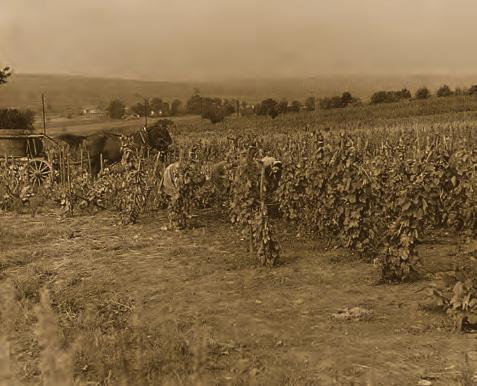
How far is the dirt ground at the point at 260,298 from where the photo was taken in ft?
13.1

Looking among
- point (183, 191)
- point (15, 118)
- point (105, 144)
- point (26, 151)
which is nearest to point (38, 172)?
point (26, 151)

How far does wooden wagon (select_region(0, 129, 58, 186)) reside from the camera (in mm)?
13289

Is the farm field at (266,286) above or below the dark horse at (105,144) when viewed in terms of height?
below

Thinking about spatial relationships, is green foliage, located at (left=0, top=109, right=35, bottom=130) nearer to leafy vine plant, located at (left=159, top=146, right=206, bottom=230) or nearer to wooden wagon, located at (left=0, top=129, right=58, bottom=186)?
wooden wagon, located at (left=0, top=129, right=58, bottom=186)

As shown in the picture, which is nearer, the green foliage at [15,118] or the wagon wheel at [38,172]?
the wagon wheel at [38,172]

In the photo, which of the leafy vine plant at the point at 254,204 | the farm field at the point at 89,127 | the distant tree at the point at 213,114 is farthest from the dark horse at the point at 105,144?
the distant tree at the point at 213,114

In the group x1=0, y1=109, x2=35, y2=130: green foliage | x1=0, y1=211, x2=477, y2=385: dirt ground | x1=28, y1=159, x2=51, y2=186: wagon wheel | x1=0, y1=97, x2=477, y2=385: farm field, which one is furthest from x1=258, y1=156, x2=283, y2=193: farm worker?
x1=0, y1=109, x2=35, y2=130: green foliage

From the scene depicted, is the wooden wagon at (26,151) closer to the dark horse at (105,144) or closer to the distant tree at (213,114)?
the dark horse at (105,144)

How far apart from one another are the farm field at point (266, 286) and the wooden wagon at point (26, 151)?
3074 millimetres

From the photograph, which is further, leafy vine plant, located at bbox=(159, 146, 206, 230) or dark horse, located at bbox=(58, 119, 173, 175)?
dark horse, located at bbox=(58, 119, 173, 175)

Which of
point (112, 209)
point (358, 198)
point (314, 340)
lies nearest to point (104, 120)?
point (112, 209)

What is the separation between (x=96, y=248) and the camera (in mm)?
7789

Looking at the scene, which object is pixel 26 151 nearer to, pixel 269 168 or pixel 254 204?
pixel 269 168

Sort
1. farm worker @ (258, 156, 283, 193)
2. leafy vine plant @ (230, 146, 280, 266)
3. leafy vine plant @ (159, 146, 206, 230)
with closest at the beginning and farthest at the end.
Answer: leafy vine plant @ (230, 146, 280, 266)
farm worker @ (258, 156, 283, 193)
leafy vine plant @ (159, 146, 206, 230)
